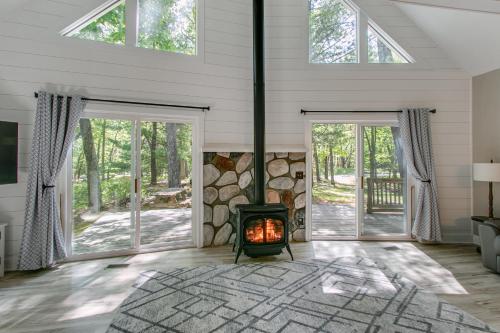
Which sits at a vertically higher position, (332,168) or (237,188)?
(332,168)

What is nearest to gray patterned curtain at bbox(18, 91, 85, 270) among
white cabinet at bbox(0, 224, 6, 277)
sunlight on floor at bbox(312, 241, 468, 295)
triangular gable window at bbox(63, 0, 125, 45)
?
white cabinet at bbox(0, 224, 6, 277)

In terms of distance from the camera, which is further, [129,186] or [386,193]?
[386,193]

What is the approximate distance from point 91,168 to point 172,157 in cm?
108

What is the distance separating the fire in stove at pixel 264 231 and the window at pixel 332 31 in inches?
108

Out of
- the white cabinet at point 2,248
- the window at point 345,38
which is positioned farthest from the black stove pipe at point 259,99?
the white cabinet at point 2,248

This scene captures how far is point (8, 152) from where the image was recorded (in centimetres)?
315

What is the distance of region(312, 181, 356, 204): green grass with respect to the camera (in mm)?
4883

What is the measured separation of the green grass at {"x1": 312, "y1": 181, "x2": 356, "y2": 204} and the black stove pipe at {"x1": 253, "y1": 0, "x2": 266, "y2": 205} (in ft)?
4.45

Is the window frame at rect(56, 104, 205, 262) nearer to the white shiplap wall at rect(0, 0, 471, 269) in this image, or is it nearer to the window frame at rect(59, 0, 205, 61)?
the white shiplap wall at rect(0, 0, 471, 269)

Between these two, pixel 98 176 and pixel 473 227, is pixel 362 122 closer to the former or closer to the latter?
pixel 473 227

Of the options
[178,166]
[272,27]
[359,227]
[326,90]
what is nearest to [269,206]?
[178,166]

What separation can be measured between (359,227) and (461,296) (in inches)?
76.9

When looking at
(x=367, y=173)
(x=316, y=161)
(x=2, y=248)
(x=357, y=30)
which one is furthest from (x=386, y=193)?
(x=2, y=248)

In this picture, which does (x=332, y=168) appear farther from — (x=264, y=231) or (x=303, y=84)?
(x=264, y=231)
